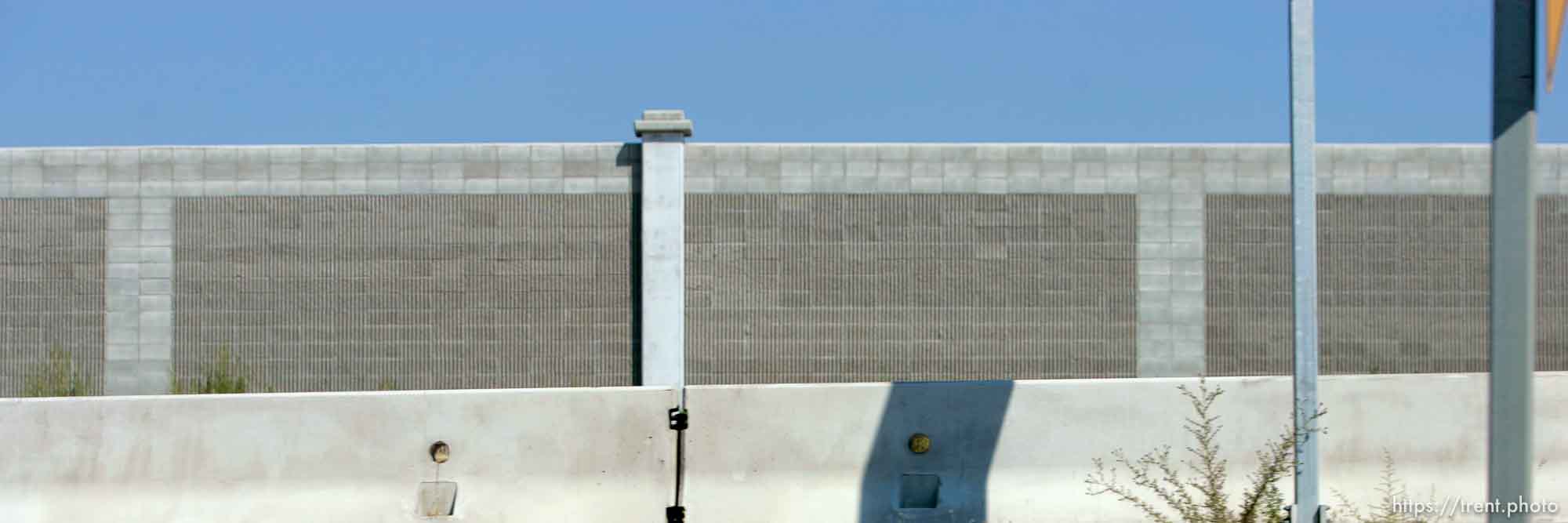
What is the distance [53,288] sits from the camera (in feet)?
52.6

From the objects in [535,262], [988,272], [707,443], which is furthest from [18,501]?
[988,272]

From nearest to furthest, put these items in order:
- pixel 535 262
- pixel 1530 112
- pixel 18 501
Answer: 1. pixel 1530 112
2. pixel 18 501
3. pixel 535 262

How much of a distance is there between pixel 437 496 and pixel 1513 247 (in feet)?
23.8

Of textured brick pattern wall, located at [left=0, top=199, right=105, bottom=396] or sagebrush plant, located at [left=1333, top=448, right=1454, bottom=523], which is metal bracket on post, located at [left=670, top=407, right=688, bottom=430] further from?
textured brick pattern wall, located at [left=0, top=199, right=105, bottom=396]

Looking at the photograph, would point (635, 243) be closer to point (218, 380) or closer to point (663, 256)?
point (663, 256)

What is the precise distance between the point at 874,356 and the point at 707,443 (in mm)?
6302

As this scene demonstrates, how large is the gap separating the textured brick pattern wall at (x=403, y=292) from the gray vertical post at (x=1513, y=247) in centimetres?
1147

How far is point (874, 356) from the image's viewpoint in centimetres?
1605

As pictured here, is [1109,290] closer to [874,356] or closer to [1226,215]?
[1226,215]

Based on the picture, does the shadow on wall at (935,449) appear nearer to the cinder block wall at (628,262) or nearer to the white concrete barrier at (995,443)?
the white concrete barrier at (995,443)

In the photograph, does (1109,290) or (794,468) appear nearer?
(794,468)

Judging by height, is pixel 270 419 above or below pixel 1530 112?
below

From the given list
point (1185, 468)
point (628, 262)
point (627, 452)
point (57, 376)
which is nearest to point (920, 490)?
point (1185, 468)

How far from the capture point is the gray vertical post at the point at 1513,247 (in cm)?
547
